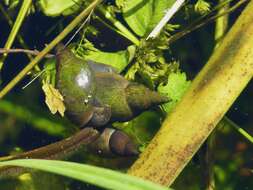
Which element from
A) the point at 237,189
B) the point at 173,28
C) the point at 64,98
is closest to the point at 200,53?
the point at 173,28

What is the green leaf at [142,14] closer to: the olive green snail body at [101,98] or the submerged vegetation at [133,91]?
the submerged vegetation at [133,91]

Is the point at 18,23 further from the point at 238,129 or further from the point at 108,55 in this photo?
the point at 238,129

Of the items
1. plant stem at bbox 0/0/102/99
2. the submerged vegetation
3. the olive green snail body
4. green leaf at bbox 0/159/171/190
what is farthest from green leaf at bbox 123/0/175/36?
green leaf at bbox 0/159/171/190

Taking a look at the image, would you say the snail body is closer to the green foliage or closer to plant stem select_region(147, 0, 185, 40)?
the green foliage

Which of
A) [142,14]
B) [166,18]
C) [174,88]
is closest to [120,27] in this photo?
[142,14]

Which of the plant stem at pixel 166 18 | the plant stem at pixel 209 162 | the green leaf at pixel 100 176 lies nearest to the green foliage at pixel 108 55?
the plant stem at pixel 166 18
